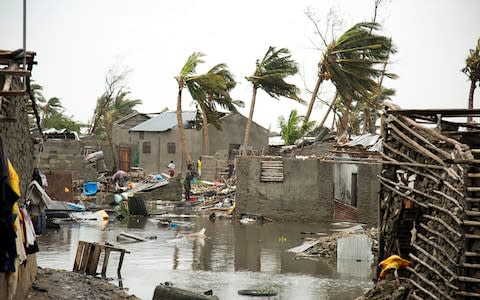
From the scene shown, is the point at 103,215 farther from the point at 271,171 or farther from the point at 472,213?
the point at 472,213

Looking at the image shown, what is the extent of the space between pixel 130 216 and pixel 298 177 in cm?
581

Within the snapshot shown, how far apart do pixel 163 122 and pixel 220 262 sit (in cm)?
3329

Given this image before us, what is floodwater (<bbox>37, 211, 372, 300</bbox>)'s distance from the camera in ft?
49.0

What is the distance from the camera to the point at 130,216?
27.8m

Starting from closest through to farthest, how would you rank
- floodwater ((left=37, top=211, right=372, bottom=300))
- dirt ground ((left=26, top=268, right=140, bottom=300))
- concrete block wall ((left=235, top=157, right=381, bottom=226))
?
dirt ground ((left=26, top=268, right=140, bottom=300)) → floodwater ((left=37, top=211, right=372, bottom=300)) → concrete block wall ((left=235, top=157, right=381, bottom=226))

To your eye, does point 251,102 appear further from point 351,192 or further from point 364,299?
point 364,299

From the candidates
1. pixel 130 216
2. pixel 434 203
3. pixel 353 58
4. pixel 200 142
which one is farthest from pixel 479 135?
pixel 200 142

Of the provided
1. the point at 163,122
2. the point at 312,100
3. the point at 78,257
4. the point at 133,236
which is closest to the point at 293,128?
the point at 312,100

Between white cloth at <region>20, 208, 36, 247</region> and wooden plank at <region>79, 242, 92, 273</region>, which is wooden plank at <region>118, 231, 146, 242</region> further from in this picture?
white cloth at <region>20, 208, 36, 247</region>

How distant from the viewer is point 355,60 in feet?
132

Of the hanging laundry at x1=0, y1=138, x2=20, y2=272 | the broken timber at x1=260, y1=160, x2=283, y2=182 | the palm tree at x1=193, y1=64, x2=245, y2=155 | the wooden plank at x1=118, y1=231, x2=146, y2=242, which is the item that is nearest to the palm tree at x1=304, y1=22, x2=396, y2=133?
the palm tree at x1=193, y1=64, x2=245, y2=155

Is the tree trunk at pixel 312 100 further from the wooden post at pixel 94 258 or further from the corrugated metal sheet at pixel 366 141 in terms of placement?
the wooden post at pixel 94 258

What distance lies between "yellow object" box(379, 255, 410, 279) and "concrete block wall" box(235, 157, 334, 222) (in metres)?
14.3

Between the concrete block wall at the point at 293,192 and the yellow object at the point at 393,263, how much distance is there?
14273 mm
